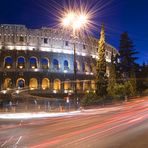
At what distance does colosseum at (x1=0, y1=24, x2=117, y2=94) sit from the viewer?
212 ft

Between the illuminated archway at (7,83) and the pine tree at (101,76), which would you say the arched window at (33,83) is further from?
the pine tree at (101,76)

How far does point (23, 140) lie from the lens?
13.7m

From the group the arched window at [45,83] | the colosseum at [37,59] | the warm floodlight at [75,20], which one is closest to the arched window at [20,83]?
the colosseum at [37,59]

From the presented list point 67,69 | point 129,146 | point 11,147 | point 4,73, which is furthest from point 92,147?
point 67,69

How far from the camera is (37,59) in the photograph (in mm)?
68188

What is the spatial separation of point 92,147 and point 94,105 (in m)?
24.6

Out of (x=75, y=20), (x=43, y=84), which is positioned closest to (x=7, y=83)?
(x=43, y=84)

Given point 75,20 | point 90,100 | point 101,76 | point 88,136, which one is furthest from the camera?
point 101,76

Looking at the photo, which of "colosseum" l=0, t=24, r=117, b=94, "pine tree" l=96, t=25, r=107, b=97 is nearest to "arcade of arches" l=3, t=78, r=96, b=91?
"colosseum" l=0, t=24, r=117, b=94

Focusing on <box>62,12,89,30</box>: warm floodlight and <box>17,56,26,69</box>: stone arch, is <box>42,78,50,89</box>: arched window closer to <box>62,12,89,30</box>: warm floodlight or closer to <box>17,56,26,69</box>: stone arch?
<box>17,56,26,69</box>: stone arch

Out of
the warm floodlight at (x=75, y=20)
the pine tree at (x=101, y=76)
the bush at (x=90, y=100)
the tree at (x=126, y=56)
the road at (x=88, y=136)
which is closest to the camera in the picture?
the road at (x=88, y=136)

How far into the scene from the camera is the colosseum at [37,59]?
2547 inches

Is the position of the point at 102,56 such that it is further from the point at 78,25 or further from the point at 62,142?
the point at 62,142

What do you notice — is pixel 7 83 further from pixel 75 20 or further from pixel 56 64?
pixel 75 20
